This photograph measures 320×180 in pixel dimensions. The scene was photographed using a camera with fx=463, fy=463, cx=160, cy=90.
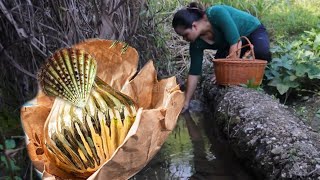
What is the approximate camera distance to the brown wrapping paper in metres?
0.58

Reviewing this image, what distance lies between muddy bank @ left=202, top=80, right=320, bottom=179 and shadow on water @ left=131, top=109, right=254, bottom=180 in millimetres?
120

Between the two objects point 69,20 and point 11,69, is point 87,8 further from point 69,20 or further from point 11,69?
point 11,69

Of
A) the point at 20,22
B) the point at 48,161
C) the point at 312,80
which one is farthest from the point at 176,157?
the point at 48,161

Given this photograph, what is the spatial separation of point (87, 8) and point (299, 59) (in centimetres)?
241

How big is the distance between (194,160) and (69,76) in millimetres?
2199

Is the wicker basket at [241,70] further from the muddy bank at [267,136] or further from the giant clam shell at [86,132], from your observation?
the giant clam shell at [86,132]

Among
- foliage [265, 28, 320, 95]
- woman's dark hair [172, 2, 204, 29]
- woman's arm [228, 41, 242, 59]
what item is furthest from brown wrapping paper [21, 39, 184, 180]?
foliage [265, 28, 320, 95]

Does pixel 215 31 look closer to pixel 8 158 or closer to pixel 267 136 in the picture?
pixel 267 136

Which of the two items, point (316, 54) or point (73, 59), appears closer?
point (73, 59)

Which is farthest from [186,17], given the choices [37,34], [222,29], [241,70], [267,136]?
[37,34]

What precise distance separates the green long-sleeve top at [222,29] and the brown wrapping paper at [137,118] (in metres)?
2.54

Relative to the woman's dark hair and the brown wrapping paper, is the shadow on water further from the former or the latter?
the brown wrapping paper

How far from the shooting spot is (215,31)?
341 cm

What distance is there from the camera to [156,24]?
10.2 ft
